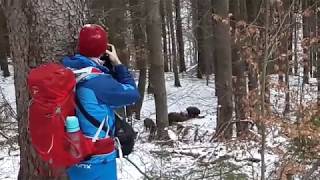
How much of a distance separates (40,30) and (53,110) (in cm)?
96

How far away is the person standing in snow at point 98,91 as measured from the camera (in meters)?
3.54

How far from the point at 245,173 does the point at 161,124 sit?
7333 mm

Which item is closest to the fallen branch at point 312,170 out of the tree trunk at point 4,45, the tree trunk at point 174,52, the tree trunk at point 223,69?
the tree trunk at point 223,69

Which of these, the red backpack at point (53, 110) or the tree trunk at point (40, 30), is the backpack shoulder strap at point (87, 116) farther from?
the tree trunk at point (40, 30)

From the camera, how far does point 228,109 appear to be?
13992mm

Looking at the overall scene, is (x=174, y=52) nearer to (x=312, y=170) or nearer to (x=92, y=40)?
(x=312, y=170)

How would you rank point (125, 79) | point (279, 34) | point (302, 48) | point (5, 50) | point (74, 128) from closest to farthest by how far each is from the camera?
point (74, 128) < point (125, 79) < point (279, 34) < point (302, 48) < point (5, 50)

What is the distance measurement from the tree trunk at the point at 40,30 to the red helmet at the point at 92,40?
19.2 inches

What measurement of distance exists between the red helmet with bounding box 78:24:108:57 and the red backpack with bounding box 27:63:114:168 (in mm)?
288

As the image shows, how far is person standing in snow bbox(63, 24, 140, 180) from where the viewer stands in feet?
11.6

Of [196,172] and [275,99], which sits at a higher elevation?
[275,99]

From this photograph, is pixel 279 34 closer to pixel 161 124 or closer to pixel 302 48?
pixel 302 48

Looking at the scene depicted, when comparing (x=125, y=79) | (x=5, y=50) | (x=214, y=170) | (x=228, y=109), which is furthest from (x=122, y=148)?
(x=5, y=50)

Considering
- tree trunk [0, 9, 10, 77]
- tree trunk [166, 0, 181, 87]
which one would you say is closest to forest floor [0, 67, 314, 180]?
tree trunk [0, 9, 10, 77]
